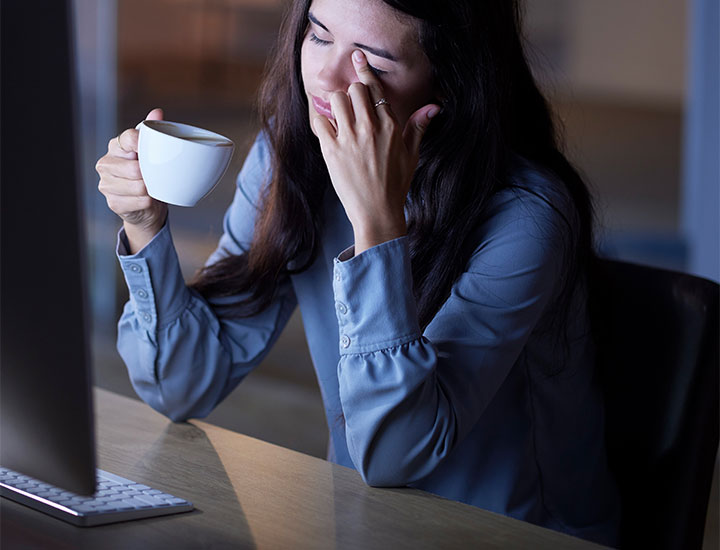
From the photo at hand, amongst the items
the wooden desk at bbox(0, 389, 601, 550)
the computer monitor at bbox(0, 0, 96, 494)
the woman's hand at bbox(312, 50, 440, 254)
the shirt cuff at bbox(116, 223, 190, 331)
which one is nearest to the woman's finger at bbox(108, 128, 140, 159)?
the shirt cuff at bbox(116, 223, 190, 331)

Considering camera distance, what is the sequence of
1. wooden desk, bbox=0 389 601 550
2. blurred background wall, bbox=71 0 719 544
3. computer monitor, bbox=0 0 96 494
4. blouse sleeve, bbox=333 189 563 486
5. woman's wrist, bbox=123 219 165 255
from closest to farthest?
computer monitor, bbox=0 0 96 494
wooden desk, bbox=0 389 601 550
blouse sleeve, bbox=333 189 563 486
woman's wrist, bbox=123 219 165 255
blurred background wall, bbox=71 0 719 544

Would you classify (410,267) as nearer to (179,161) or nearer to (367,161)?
(367,161)

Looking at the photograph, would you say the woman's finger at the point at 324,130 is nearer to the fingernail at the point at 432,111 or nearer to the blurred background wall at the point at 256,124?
the fingernail at the point at 432,111

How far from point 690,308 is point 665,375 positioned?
0.09 m

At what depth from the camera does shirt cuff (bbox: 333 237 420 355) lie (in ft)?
3.08

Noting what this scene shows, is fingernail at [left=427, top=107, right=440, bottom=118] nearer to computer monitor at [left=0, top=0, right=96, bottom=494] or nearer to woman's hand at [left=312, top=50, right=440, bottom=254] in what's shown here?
woman's hand at [left=312, top=50, right=440, bottom=254]

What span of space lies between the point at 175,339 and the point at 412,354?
402 millimetres

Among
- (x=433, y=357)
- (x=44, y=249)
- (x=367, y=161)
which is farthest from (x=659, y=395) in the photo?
(x=44, y=249)

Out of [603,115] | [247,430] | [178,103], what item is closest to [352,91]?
[247,430]

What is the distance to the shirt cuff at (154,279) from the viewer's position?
114 cm

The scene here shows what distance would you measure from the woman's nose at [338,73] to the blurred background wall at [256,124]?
13.6 inches

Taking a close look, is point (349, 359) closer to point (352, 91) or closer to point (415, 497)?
point (415, 497)

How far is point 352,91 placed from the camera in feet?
3.42

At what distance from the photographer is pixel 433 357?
36.4 inches
